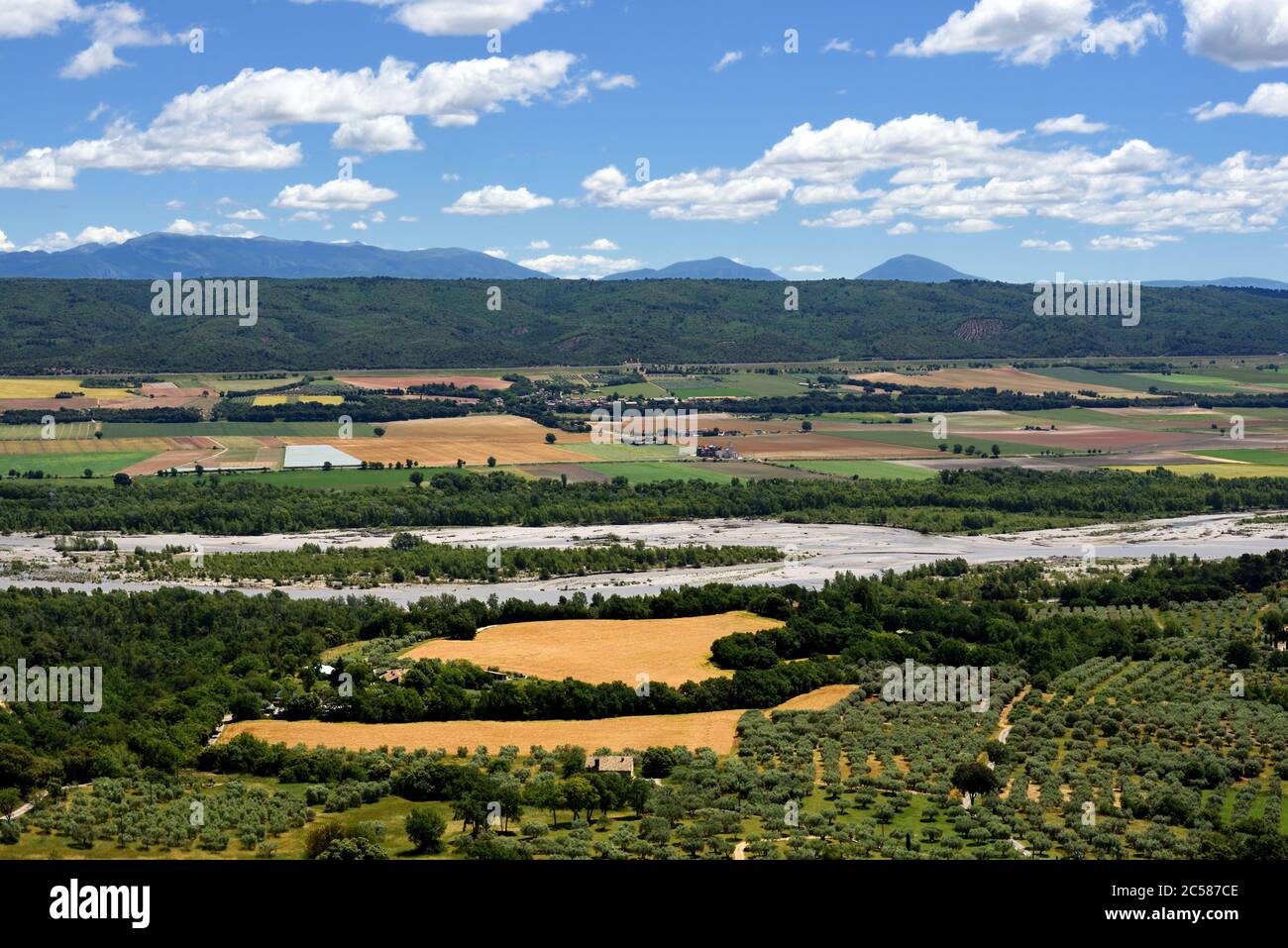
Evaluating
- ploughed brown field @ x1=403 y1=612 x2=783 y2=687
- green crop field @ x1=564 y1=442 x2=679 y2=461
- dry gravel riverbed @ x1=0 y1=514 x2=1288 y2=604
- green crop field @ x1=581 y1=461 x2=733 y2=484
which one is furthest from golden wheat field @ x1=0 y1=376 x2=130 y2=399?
ploughed brown field @ x1=403 y1=612 x2=783 y2=687

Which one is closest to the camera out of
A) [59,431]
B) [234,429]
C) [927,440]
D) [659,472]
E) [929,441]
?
[659,472]

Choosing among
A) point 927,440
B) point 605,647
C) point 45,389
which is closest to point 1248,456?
point 927,440

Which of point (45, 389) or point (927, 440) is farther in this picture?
point (45, 389)

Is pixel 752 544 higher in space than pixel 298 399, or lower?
lower

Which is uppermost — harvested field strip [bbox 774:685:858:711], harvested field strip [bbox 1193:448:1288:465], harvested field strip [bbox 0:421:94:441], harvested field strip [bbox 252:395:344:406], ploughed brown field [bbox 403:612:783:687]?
harvested field strip [bbox 252:395:344:406]

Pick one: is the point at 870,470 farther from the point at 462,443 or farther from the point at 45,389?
the point at 45,389

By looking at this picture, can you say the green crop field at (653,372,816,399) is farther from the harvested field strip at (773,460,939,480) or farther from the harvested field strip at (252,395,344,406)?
the harvested field strip at (773,460,939,480)

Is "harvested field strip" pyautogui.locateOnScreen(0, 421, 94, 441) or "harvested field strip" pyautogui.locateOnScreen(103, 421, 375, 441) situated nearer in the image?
"harvested field strip" pyautogui.locateOnScreen(0, 421, 94, 441)

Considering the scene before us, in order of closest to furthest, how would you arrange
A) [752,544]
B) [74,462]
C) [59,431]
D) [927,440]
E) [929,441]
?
[752,544] → [74,462] → [59,431] → [929,441] → [927,440]
